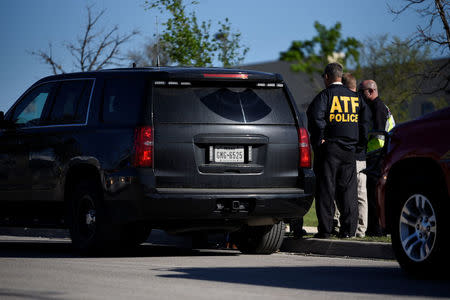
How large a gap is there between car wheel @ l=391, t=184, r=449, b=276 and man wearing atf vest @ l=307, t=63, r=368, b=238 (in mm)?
2971

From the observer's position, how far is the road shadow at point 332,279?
283 inches

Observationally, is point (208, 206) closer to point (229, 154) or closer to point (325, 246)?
point (229, 154)

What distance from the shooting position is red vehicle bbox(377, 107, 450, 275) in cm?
768

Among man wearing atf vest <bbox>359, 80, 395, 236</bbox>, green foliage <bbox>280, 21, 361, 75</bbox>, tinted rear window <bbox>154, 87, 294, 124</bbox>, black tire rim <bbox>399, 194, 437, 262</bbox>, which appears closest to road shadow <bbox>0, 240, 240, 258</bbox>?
tinted rear window <bbox>154, 87, 294, 124</bbox>

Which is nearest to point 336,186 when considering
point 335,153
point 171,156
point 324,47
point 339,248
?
point 335,153

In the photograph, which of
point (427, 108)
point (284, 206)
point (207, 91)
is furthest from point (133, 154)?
point (427, 108)

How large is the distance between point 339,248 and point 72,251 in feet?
10.3

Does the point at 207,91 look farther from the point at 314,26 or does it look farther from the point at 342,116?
the point at 314,26

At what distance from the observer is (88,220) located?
A: 10.2 m

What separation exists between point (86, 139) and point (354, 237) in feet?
11.5

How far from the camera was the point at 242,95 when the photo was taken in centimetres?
1009

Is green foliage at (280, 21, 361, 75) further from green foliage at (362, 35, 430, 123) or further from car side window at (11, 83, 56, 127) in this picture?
car side window at (11, 83, 56, 127)

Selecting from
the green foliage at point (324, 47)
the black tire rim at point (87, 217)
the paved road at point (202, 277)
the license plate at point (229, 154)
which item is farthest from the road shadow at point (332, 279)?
the green foliage at point (324, 47)

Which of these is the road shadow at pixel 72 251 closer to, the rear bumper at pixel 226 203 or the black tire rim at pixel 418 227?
the rear bumper at pixel 226 203
